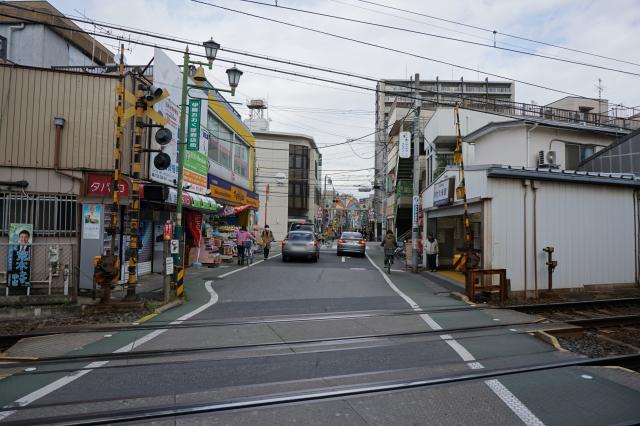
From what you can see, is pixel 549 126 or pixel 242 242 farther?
pixel 242 242

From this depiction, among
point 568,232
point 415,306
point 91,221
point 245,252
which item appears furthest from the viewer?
point 245,252

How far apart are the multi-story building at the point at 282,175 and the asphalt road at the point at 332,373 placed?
4089cm

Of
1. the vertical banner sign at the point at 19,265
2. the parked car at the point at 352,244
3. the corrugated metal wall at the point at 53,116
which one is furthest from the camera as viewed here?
the parked car at the point at 352,244

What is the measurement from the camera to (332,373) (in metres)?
5.19

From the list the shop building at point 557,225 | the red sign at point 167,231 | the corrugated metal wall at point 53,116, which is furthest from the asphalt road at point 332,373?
the corrugated metal wall at point 53,116

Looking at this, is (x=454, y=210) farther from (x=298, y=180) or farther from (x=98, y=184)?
(x=298, y=180)

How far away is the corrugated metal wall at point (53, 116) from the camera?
10383mm

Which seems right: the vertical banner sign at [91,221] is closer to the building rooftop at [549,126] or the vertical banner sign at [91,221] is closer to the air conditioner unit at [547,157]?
the building rooftop at [549,126]

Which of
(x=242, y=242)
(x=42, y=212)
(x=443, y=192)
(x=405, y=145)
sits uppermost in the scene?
(x=405, y=145)

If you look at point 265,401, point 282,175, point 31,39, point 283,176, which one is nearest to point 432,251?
point 265,401

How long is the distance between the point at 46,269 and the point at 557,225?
44.2ft

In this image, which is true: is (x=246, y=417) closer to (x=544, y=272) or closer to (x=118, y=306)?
(x=118, y=306)

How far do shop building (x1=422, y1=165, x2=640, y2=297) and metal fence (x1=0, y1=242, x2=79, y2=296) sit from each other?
1029 cm

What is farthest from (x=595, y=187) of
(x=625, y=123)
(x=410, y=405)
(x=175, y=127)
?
(x=625, y=123)
